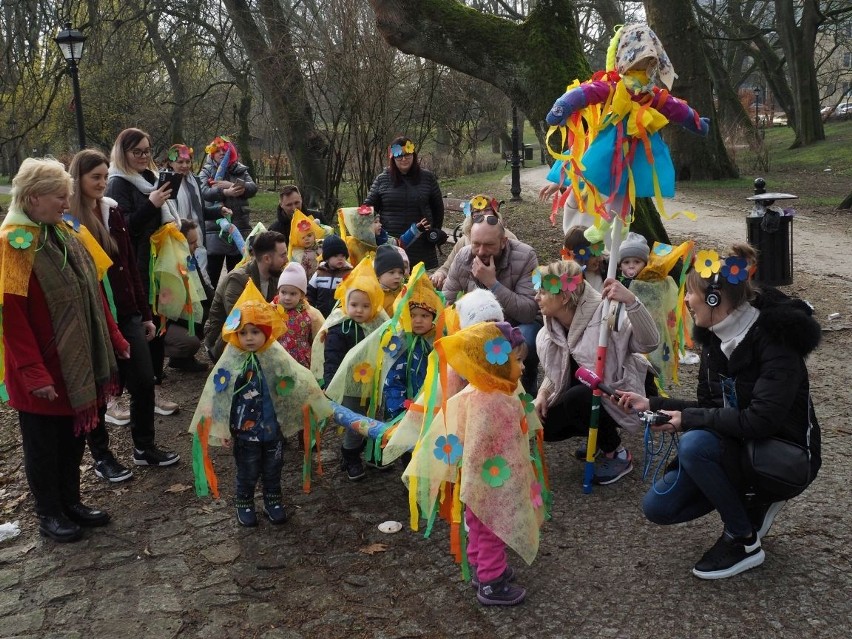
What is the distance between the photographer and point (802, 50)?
2452cm

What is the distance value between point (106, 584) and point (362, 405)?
164cm

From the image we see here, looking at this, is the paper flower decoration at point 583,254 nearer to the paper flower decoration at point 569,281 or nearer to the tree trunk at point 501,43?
the paper flower decoration at point 569,281

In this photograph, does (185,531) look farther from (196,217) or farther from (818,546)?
(196,217)

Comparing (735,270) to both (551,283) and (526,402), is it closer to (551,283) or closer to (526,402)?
(526,402)

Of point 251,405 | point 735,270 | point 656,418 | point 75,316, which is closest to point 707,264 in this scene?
point 735,270

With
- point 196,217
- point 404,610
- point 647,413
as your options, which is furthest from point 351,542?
point 196,217

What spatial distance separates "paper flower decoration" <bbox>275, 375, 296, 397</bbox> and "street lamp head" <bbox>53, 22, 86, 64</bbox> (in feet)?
35.5

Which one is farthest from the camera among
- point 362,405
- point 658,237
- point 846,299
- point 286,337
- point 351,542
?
point 658,237

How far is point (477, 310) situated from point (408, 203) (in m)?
3.66

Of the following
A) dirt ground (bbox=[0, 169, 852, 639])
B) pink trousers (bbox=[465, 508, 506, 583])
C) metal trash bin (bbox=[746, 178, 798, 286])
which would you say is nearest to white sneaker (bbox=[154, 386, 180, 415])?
dirt ground (bbox=[0, 169, 852, 639])

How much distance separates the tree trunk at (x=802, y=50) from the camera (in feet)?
79.0

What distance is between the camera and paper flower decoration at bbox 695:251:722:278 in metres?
3.27

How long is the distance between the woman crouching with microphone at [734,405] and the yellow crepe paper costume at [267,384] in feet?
5.55

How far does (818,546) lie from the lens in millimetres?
3600
